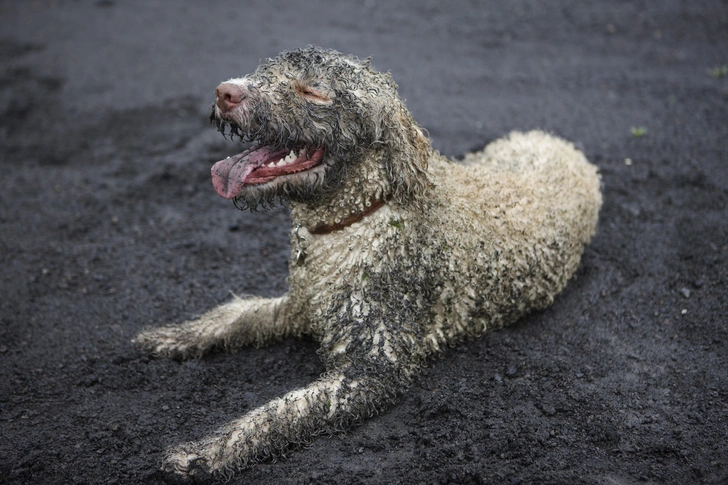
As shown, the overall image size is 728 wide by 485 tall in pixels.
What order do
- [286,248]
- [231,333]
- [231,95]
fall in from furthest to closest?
[286,248] → [231,333] → [231,95]

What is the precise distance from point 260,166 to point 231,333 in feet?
4.52

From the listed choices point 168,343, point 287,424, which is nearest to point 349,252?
point 287,424

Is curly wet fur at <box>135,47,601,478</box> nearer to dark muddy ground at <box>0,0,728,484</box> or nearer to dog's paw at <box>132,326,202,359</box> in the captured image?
dog's paw at <box>132,326,202,359</box>

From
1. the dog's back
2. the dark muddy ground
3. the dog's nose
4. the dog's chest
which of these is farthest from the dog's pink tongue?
the dark muddy ground

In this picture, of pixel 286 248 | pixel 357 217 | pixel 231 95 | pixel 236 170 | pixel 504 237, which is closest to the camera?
pixel 231 95

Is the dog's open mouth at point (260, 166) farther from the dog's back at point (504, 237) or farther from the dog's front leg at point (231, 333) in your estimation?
the dog's front leg at point (231, 333)

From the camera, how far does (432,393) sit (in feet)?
12.6

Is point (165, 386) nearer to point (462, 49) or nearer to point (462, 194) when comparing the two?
point (462, 194)

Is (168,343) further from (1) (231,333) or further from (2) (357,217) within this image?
(2) (357,217)

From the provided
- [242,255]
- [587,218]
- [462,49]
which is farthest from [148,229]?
[462,49]

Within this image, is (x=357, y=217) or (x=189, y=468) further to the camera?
(x=357, y=217)

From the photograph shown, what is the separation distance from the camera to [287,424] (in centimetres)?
341

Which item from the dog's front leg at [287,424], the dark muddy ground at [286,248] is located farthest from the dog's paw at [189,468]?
the dark muddy ground at [286,248]

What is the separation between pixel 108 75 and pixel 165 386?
6.12 m
